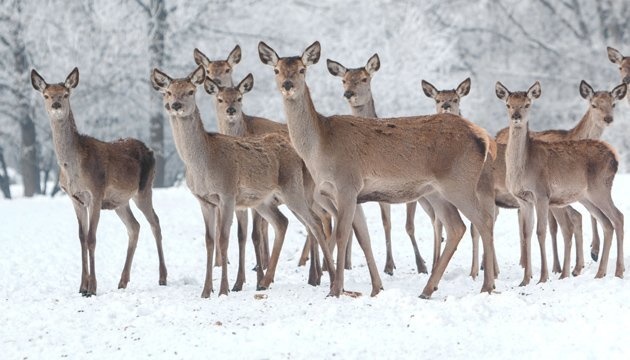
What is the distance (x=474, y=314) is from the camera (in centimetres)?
842

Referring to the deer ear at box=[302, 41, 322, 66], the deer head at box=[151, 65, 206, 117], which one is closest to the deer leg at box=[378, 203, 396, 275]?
the deer ear at box=[302, 41, 322, 66]

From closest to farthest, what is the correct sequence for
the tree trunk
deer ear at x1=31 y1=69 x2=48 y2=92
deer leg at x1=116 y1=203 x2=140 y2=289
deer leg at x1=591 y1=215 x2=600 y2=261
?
1. deer ear at x1=31 y1=69 x2=48 y2=92
2. deer leg at x1=116 y1=203 x2=140 y2=289
3. deer leg at x1=591 y1=215 x2=600 y2=261
4. the tree trunk

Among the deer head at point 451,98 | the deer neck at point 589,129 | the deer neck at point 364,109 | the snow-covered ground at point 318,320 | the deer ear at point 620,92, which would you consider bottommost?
the snow-covered ground at point 318,320

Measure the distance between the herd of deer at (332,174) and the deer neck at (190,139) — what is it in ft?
0.04

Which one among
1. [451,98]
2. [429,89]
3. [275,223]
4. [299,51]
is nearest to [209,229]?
[275,223]

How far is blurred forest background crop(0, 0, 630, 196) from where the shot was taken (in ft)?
93.0

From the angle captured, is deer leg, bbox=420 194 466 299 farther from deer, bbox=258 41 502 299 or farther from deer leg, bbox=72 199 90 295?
deer leg, bbox=72 199 90 295

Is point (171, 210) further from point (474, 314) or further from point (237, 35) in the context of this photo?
point (474, 314)

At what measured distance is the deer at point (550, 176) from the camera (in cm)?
1189

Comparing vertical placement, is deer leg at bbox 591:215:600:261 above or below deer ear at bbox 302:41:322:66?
below

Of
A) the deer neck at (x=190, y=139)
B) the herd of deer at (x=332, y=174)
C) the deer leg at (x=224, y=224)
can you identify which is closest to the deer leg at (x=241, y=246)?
the herd of deer at (x=332, y=174)

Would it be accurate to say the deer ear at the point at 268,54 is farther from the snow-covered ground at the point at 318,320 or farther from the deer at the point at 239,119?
the snow-covered ground at the point at 318,320

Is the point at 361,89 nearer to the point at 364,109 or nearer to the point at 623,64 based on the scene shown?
the point at 364,109

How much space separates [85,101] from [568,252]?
18.9 m
